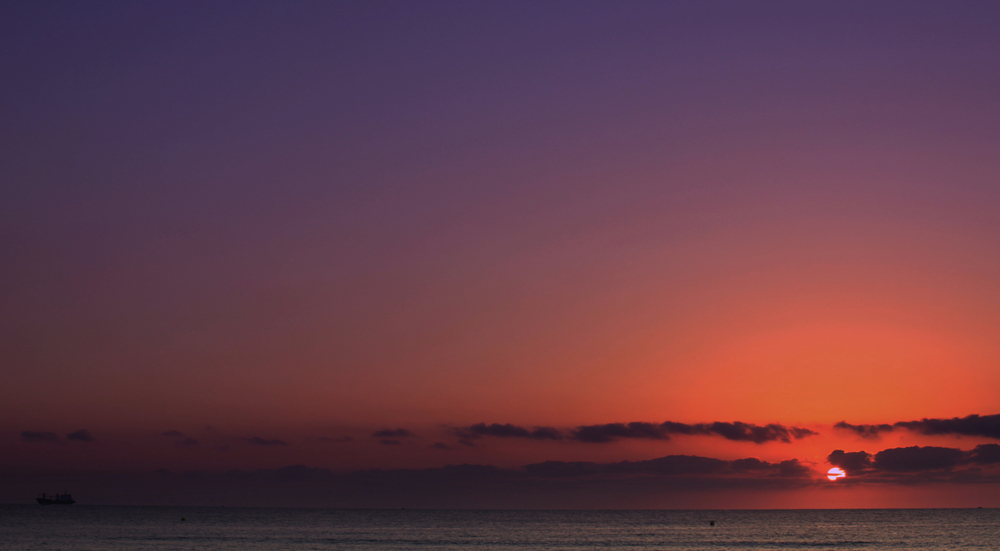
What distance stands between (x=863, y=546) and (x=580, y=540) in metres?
56.3

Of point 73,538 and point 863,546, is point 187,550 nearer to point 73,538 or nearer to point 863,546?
point 73,538

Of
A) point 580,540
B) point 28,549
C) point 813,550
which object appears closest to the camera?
point 28,549

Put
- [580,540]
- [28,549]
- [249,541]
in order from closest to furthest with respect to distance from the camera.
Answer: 1. [28,549]
2. [249,541]
3. [580,540]

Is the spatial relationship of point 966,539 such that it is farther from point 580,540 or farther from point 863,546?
point 580,540

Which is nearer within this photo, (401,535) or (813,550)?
(813,550)

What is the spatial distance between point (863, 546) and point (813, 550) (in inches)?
518

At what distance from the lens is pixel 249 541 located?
162750 millimetres

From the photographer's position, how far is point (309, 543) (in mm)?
160375

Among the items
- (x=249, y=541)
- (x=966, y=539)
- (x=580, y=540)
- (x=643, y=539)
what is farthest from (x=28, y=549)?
(x=966, y=539)

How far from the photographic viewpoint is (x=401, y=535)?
623ft

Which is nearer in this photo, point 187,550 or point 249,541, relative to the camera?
point 187,550

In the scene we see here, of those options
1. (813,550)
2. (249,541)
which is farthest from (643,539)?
(249,541)

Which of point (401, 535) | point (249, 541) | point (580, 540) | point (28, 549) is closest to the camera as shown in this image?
point (28, 549)

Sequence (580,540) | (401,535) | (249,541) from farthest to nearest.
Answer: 1. (401,535)
2. (580,540)
3. (249,541)
